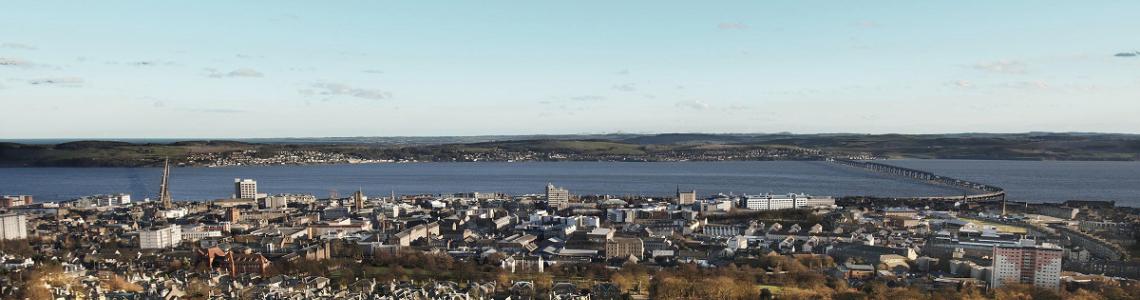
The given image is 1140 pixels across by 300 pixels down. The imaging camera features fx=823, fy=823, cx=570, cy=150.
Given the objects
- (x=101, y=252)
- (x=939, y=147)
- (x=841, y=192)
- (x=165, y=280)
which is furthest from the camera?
(x=939, y=147)

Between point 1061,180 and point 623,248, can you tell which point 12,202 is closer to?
point 623,248

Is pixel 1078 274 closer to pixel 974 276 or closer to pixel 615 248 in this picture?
pixel 974 276

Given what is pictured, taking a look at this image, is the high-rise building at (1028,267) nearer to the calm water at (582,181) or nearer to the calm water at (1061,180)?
the calm water at (1061,180)

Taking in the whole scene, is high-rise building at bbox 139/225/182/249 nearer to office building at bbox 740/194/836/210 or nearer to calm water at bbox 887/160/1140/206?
office building at bbox 740/194/836/210

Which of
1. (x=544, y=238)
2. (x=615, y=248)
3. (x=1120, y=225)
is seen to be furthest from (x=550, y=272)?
(x=1120, y=225)

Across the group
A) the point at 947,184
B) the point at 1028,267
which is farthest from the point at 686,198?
the point at 947,184

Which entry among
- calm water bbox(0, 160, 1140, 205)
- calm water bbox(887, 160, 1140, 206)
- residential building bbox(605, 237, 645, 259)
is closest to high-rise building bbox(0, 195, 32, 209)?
calm water bbox(0, 160, 1140, 205)
